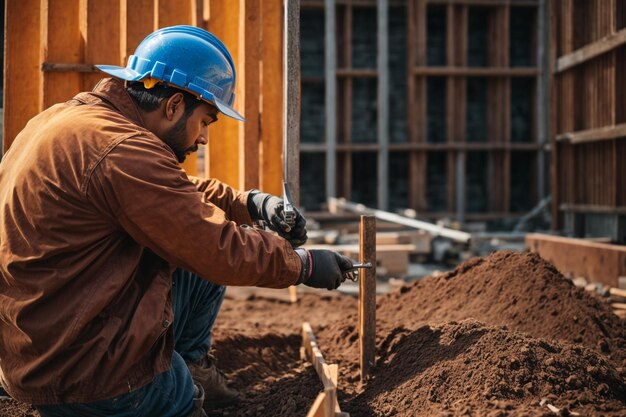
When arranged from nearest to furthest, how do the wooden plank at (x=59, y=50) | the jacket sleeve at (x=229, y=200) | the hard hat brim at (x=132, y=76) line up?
1. the hard hat brim at (x=132, y=76)
2. the jacket sleeve at (x=229, y=200)
3. the wooden plank at (x=59, y=50)

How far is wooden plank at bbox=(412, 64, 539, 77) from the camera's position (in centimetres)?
1201

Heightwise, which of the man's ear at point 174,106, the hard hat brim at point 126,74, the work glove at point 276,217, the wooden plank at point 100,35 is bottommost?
the work glove at point 276,217

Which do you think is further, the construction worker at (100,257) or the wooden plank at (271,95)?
the wooden plank at (271,95)

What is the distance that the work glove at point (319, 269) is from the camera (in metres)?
2.88

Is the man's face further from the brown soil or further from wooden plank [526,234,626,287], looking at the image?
wooden plank [526,234,626,287]

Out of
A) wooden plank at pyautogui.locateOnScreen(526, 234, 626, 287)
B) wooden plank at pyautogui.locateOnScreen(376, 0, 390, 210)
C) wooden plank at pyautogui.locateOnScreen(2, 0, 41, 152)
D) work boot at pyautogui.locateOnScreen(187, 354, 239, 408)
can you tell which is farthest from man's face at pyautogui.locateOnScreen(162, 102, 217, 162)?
wooden plank at pyautogui.locateOnScreen(376, 0, 390, 210)

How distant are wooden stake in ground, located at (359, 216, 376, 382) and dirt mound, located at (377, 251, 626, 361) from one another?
1.61ft

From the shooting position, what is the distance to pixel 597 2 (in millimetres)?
8188

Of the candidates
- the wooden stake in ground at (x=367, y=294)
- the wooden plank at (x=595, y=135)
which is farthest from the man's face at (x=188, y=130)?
the wooden plank at (x=595, y=135)

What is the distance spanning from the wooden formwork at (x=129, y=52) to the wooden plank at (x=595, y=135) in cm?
446

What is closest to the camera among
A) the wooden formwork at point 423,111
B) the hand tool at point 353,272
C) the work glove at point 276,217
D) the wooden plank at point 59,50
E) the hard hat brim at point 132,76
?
the hard hat brim at point 132,76

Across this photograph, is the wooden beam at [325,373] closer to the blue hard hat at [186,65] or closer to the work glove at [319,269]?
the work glove at [319,269]

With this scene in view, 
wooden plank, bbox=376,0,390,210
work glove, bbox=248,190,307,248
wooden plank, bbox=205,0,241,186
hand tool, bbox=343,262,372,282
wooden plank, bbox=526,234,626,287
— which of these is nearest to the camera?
hand tool, bbox=343,262,372,282

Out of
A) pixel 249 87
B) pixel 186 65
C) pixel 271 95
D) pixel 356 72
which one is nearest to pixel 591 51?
pixel 356 72
